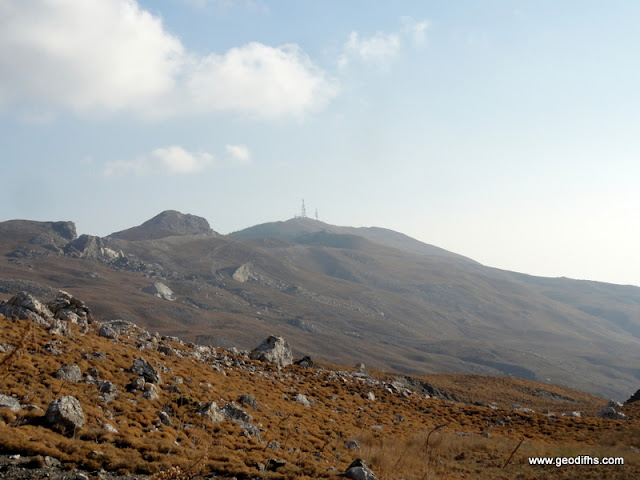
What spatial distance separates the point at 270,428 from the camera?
67.2 feet

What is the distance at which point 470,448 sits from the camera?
72.2ft

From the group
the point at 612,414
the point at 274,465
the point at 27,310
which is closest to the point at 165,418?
the point at 274,465

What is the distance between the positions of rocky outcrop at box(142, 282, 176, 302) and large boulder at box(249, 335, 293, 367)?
14876 cm

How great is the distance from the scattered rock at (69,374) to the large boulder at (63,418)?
542cm

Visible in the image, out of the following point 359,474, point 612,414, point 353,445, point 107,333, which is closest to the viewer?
point 359,474

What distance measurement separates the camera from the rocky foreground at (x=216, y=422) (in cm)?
1129

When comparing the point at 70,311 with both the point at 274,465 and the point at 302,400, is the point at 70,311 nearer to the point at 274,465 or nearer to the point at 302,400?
the point at 302,400

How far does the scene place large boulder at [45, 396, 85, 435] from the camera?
12.6 m

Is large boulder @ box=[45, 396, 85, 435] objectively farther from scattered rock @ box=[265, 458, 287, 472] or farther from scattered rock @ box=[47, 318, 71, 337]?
scattered rock @ box=[47, 318, 71, 337]

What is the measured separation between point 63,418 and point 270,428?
10056 millimetres

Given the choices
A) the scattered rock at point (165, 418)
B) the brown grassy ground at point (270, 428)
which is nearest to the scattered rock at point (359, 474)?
the brown grassy ground at point (270, 428)

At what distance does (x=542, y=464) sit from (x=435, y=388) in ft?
116

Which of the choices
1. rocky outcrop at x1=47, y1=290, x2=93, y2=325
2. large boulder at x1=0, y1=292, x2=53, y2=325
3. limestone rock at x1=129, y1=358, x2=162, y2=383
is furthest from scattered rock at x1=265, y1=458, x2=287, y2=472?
rocky outcrop at x1=47, y1=290, x2=93, y2=325

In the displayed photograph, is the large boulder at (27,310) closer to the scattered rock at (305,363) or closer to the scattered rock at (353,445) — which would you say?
the scattered rock at (353,445)
